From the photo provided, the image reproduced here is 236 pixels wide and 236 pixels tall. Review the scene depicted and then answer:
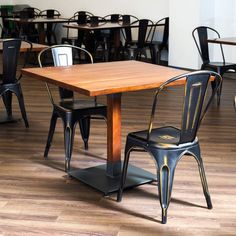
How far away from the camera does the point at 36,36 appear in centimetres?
987

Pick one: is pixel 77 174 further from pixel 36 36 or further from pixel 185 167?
pixel 36 36

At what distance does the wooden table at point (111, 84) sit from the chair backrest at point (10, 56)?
1152 mm

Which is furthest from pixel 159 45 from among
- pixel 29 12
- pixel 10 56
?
pixel 10 56

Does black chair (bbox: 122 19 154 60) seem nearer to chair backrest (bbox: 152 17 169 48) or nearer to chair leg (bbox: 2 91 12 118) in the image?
chair backrest (bbox: 152 17 169 48)

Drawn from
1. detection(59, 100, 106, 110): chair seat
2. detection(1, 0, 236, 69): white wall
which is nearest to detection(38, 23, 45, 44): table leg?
detection(1, 0, 236, 69): white wall

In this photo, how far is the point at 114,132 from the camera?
3.40 metres

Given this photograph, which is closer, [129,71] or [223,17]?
[129,71]

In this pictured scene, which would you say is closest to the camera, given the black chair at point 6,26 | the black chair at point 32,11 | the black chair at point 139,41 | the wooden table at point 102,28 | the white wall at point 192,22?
the white wall at point 192,22

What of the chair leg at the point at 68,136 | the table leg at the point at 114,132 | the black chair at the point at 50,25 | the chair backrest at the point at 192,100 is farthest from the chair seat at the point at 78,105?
the black chair at the point at 50,25

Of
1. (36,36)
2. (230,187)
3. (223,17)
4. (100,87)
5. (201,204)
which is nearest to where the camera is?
(100,87)

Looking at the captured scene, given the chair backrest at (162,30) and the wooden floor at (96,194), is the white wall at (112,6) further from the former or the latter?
the wooden floor at (96,194)

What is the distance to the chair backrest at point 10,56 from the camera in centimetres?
464

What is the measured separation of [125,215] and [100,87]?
0.75 meters

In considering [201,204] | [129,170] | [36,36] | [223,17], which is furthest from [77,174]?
[36,36]
